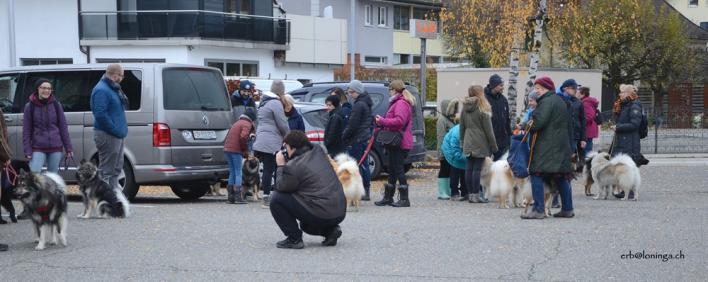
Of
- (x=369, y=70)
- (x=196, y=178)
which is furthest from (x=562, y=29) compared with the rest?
(x=196, y=178)

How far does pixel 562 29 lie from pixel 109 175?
2951 cm

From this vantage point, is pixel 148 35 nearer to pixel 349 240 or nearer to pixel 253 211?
pixel 253 211

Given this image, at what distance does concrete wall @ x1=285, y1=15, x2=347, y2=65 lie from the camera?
45.5m

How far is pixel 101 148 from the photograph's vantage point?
39.7 ft

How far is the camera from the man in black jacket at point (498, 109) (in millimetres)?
14336

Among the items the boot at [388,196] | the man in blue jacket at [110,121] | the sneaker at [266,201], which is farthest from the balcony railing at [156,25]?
the man in blue jacket at [110,121]

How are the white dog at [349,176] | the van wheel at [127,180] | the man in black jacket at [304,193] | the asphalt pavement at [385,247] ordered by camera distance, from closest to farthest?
the asphalt pavement at [385,247], the man in black jacket at [304,193], the white dog at [349,176], the van wheel at [127,180]

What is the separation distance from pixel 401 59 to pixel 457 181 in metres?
45.0

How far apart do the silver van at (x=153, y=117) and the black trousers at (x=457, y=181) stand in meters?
3.51

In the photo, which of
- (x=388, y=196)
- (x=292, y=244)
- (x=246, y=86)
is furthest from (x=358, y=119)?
(x=292, y=244)

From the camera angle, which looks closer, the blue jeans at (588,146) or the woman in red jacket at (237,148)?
the woman in red jacket at (237,148)

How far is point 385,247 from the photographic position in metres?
9.54

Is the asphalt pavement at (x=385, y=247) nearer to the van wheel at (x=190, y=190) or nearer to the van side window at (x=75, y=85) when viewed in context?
the van side window at (x=75, y=85)

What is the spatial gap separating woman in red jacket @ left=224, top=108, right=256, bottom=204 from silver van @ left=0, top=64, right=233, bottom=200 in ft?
1.42
